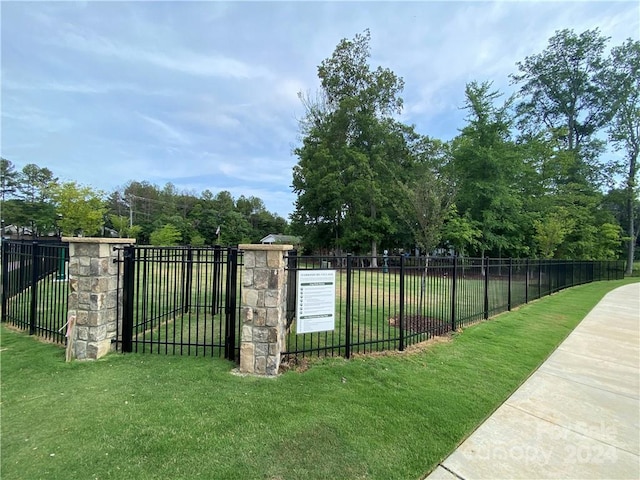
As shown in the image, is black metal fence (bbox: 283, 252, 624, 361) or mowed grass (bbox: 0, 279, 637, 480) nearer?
mowed grass (bbox: 0, 279, 637, 480)

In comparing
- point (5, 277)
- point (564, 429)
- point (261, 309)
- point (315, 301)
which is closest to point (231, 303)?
point (261, 309)

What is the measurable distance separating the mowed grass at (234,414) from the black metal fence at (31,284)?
0.53m

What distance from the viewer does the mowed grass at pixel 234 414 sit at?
2422mm

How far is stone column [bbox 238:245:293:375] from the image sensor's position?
159 inches

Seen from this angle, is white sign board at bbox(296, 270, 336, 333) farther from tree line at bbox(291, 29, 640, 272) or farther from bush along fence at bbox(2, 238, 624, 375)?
tree line at bbox(291, 29, 640, 272)

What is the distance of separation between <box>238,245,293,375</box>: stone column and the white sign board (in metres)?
0.35

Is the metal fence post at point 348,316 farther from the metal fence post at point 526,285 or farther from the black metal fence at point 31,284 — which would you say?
the metal fence post at point 526,285

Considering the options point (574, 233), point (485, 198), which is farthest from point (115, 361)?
point (574, 233)

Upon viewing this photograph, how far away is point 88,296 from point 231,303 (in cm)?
194

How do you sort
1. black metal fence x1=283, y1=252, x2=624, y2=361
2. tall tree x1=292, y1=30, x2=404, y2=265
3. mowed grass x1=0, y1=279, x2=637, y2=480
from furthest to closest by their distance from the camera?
1. tall tree x1=292, y1=30, x2=404, y2=265
2. black metal fence x1=283, y1=252, x2=624, y2=361
3. mowed grass x1=0, y1=279, x2=637, y2=480

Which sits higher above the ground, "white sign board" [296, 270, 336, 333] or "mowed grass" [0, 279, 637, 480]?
"white sign board" [296, 270, 336, 333]

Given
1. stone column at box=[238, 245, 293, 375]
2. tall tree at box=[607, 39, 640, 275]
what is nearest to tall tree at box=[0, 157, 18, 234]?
stone column at box=[238, 245, 293, 375]

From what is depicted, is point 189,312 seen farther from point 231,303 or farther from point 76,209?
point 76,209

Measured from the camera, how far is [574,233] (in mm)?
23172
